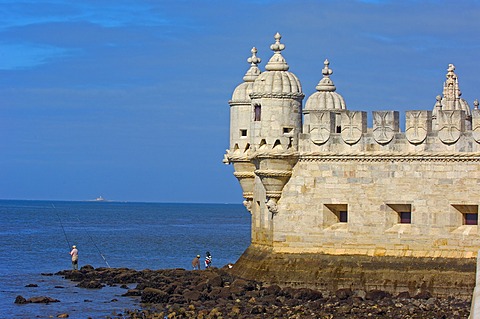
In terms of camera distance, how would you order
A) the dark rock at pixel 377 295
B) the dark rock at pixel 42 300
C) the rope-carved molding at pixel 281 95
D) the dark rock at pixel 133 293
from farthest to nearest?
the dark rock at pixel 133 293
the dark rock at pixel 42 300
the rope-carved molding at pixel 281 95
the dark rock at pixel 377 295

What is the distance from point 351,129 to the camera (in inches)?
1519

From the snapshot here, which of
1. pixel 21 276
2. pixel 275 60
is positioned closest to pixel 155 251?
pixel 21 276

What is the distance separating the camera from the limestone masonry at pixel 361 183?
3753 cm

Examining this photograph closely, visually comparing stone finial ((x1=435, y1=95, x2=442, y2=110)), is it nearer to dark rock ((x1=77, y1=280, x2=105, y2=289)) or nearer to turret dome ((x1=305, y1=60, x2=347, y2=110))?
turret dome ((x1=305, y1=60, x2=347, y2=110))

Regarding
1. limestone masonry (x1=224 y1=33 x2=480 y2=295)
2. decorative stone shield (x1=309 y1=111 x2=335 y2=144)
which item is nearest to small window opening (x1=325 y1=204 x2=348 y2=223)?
limestone masonry (x1=224 y1=33 x2=480 y2=295)

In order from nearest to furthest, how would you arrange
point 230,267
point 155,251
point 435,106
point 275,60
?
1. point 275,60
2. point 230,267
3. point 435,106
4. point 155,251

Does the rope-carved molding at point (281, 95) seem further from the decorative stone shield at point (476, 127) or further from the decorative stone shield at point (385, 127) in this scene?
the decorative stone shield at point (476, 127)

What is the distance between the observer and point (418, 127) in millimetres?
37781

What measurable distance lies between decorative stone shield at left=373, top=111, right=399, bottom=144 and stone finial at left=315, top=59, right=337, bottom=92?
7564mm

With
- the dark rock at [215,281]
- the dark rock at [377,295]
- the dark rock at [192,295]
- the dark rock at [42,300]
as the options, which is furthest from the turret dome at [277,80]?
the dark rock at [42,300]

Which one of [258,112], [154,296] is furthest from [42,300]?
[258,112]

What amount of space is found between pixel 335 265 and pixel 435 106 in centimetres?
1412

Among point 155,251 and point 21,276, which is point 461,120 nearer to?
point 21,276

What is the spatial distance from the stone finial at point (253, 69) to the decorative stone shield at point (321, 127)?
7.04 meters
